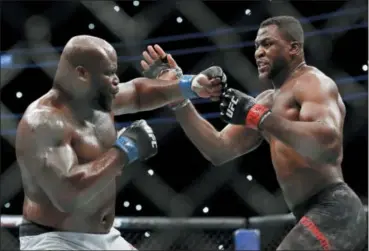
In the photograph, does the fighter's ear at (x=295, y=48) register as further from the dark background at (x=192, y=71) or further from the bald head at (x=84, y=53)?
the dark background at (x=192, y=71)

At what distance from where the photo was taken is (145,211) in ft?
12.1

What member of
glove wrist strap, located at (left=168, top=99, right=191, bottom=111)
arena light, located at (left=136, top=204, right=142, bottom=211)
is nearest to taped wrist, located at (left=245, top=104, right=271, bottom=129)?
glove wrist strap, located at (left=168, top=99, right=191, bottom=111)

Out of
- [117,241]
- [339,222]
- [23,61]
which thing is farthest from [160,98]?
[23,61]

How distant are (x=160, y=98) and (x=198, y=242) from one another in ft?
2.40

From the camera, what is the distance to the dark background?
11.6 ft

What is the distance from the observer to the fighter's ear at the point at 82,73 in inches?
79.1

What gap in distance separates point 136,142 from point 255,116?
0.35 m

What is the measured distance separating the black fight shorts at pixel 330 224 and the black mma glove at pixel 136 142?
426 mm

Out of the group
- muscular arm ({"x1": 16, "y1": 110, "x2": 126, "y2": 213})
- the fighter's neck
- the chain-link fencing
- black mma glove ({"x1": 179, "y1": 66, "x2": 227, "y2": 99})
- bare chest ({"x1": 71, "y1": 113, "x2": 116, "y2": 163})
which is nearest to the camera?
muscular arm ({"x1": 16, "y1": 110, "x2": 126, "y2": 213})

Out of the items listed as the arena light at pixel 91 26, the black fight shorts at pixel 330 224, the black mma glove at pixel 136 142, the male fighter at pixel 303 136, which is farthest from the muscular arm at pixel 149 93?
the arena light at pixel 91 26

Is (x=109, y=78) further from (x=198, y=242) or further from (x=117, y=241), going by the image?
(x=198, y=242)

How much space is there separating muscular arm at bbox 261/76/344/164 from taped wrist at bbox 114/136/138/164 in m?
0.37

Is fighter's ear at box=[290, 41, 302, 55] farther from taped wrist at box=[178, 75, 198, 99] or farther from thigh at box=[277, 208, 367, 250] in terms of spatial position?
thigh at box=[277, 208, 367, 250]

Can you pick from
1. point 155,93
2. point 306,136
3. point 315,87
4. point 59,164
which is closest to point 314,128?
point 306,136
